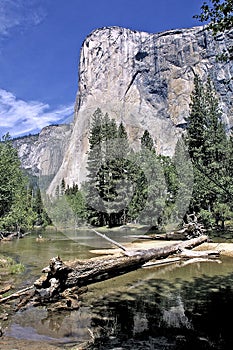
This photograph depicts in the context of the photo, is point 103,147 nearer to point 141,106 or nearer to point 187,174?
point 187,174

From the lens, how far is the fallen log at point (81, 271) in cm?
1009

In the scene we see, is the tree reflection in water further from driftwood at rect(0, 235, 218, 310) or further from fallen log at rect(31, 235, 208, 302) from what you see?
fallen log at rect(31, 235, 208, 302)

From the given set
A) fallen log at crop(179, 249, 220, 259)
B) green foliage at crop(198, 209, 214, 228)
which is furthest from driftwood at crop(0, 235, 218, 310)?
green foliage at crop(198, 209, 214, 228)

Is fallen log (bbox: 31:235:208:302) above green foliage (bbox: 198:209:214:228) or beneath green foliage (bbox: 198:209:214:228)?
beneath

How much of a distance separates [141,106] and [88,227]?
94.1 m

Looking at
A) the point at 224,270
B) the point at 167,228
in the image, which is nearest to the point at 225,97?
the point at 167,228

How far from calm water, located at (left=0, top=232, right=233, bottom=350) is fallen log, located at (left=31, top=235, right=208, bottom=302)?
538mm

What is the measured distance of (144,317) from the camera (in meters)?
8.18

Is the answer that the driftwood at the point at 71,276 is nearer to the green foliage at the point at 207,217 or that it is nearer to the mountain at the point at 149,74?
the green foliage at the point at 207,217

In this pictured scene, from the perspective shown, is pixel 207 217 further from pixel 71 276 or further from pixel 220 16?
pixel 220 16

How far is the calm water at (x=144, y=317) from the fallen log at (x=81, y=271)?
0.54 m

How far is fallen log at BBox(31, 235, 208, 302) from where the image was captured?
10.1 meters

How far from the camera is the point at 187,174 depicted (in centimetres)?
3603

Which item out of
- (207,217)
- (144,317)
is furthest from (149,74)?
(144,317)
